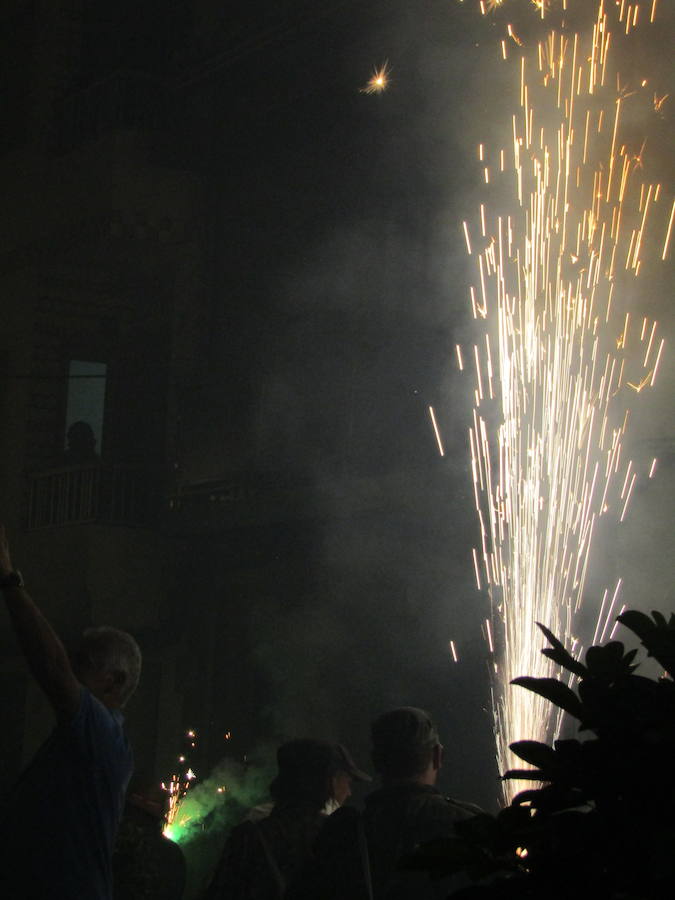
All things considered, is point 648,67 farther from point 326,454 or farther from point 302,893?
point 302,893

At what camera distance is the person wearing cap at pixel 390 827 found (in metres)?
3.53

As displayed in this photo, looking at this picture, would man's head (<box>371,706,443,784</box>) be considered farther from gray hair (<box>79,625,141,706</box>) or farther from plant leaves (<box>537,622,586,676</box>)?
plant leaves (<box>537,622,586,676</box>)

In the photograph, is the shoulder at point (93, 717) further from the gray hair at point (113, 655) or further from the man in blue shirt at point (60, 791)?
the gray hair at point (113, 655)

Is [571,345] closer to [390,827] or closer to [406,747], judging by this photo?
[406,747]

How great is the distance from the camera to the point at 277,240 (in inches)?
545

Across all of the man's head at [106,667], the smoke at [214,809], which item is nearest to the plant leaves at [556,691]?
the man's head at [106,667]

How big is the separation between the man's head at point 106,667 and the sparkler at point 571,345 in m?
6.32

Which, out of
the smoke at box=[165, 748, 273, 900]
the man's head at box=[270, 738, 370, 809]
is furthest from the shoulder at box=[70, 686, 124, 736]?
the smoke at box=[165, 748, 273, 900]

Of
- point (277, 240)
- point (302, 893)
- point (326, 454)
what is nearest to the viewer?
point (302, 893)

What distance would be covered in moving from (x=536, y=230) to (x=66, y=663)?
8.18 metres

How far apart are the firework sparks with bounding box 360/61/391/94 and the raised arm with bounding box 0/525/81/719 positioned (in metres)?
9.90

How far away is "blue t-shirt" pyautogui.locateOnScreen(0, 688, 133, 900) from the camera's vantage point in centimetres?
302

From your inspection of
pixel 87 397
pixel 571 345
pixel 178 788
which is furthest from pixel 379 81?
pixel 178 788

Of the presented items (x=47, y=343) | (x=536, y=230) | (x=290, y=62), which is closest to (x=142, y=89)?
(x=290, y=62)
